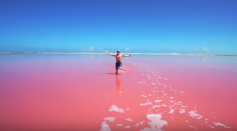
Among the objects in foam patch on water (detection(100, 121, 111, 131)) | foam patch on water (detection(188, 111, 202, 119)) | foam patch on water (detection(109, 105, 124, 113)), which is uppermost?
foam patch on water (detection(109, 105, 124, 113))

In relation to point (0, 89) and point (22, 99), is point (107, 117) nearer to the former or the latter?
point (22, 99)

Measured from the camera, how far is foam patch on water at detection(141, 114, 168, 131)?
3453mm

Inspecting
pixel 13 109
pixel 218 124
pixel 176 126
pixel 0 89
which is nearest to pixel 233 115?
pixel 218 124

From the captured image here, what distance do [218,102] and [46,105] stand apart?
577 centimetres

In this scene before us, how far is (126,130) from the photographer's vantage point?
3.36 metres

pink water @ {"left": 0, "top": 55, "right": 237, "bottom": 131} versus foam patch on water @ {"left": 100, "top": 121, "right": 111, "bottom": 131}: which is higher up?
pink water @ {"left": 0, "top": 55, "right": 237, "bottom": 131}

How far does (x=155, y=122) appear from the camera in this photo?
12.1 ft

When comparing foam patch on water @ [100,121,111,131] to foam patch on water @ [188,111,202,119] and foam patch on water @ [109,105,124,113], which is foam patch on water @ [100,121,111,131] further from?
foam patch on water @ [188,111,202,119]

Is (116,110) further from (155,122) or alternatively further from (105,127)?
(155,122)

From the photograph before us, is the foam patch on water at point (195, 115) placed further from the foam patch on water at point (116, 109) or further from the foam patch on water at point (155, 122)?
the foam patch on water at point (116, 109)

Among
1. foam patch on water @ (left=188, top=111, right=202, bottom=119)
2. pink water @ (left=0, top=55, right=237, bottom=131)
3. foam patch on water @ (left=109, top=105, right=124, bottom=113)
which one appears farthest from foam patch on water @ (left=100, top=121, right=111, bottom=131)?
foam patch on water @ (left=188, top=111, right=202, bottom=119)

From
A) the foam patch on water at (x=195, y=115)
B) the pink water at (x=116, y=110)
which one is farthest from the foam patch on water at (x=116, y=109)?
the foam patch on water at (x=195, y=115)

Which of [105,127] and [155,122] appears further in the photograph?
[155,122]

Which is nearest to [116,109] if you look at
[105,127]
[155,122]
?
[105,127]
